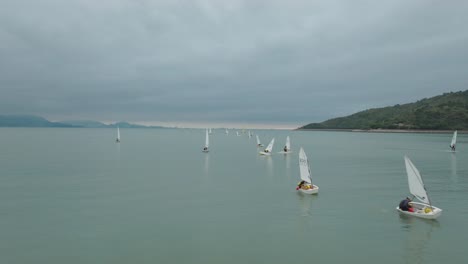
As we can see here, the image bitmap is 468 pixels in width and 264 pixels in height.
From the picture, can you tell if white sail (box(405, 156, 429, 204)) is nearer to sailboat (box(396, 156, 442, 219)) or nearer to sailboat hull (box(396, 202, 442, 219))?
sailboat (box(396, 156, 442, 219))

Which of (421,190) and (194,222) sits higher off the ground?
(421,190)

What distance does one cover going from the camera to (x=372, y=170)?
188ft

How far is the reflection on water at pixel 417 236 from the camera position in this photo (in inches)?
772

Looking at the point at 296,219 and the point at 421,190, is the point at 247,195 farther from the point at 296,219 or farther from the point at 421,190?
the point at 421,190

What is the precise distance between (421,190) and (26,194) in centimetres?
3779

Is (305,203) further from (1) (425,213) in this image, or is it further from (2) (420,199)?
(1) (425,213)

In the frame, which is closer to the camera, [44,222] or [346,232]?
[346,232]

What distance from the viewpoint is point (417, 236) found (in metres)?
22.8

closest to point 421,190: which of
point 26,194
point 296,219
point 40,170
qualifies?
point 296,219

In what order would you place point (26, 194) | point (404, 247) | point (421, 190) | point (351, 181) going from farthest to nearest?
point (351, 181)
point (26, 194)
point (421, 190)
point (404, 247)

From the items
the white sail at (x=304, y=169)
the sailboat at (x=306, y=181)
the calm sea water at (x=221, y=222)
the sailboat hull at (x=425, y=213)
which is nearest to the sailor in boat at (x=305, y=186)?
the sailboat at (x=306, y=181)

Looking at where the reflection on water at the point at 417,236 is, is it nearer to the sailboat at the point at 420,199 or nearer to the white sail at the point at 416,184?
the sailboat at the point at 420,199

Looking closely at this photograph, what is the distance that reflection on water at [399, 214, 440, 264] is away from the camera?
1961 centimetres

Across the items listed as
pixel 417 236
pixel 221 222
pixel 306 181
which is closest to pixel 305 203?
pixel 306 181
